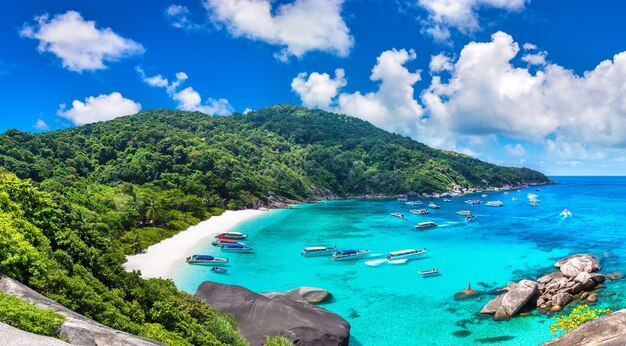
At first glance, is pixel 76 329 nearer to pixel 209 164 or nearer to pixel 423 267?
pixel 423 267

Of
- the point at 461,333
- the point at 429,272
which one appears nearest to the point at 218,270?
the point at 429,272

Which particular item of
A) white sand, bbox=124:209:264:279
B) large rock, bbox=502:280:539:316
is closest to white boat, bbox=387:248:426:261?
large rock, bbox=502:280:539:316

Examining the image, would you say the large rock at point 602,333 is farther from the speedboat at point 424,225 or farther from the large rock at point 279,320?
the speedboat at point 424,225

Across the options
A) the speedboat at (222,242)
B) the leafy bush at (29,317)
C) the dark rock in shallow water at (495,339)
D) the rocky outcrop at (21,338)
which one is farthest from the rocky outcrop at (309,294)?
the rocky outcrop at (21,338)

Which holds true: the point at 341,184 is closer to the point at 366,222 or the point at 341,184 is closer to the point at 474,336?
the point at 366,222

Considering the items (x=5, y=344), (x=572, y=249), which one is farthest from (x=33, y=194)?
(x=572, y=249)

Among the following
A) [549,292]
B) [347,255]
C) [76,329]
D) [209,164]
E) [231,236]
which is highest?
[209,164]
